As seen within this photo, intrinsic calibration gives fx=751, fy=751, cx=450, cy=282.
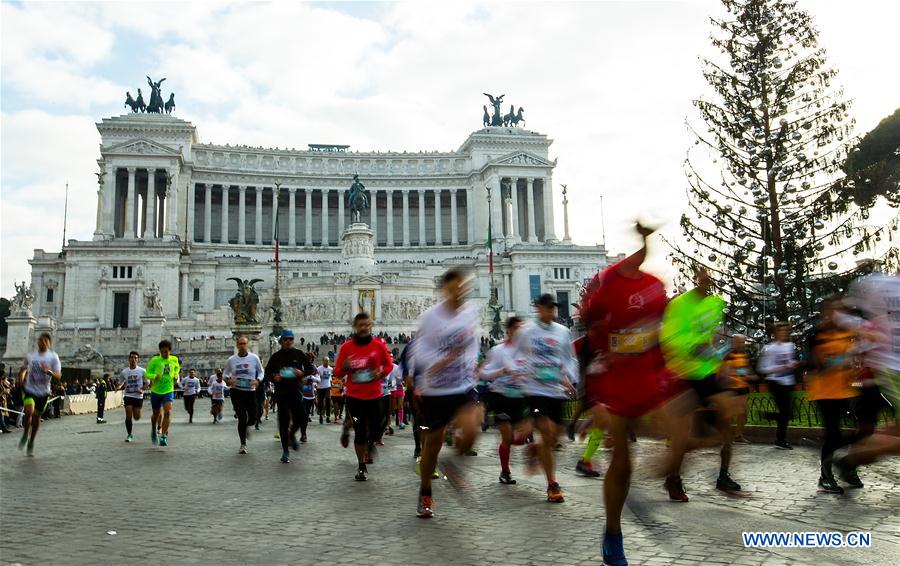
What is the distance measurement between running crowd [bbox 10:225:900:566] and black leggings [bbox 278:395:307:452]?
A: 0.05 meters

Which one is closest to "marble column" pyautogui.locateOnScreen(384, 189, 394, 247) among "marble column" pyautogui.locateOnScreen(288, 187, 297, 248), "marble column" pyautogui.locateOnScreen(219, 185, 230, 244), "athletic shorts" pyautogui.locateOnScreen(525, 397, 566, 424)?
"marble column" pyautogui.locateOnScreen(288, 187, 297, 248)

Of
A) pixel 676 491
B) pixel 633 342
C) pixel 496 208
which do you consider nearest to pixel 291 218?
pixel 496 208

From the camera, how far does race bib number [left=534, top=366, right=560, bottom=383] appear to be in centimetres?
920

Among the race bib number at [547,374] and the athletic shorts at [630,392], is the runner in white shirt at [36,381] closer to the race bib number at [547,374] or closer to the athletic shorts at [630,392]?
the race bib number at [547,374]

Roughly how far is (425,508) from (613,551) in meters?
2.73

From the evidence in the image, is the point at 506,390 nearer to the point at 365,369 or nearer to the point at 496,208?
the point at 365,369

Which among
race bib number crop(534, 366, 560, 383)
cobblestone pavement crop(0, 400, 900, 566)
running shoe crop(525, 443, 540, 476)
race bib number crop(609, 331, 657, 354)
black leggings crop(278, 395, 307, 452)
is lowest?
cobblestone pavement crop(0, 400, 900, 566)

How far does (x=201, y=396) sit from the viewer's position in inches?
1737

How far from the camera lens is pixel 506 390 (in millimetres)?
9594

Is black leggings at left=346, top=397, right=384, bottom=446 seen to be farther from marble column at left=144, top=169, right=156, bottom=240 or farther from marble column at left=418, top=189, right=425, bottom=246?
marble column at left=418, top=189, right=425, bottom=246

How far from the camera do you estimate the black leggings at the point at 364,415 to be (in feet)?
33.2

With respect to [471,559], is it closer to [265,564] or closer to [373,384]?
[265,564]

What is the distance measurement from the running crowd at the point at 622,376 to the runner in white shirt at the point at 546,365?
0.02 meters

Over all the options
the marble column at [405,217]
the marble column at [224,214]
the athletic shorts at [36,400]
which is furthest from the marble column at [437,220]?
the athletic shorts at [36,400]
